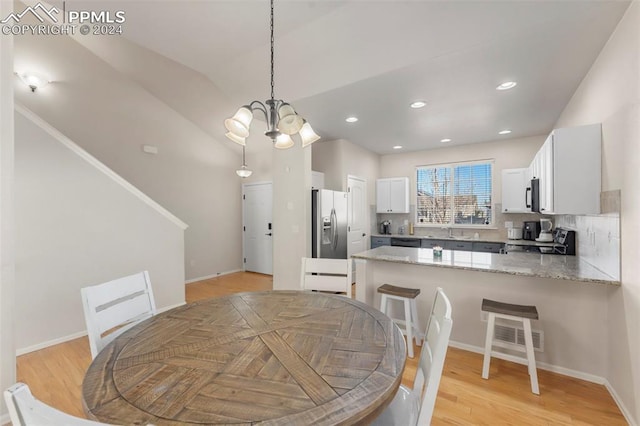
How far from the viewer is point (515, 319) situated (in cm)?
207

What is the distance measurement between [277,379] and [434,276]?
88.3 inches

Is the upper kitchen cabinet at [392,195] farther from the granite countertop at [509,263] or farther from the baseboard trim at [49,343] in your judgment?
the baseboard trim at [49,343]

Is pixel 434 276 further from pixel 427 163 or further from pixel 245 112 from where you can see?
pixel 427 163

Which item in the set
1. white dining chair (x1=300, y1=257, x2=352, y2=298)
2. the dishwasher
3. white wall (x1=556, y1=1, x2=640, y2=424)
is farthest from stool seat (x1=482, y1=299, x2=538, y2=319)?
the dishwasher

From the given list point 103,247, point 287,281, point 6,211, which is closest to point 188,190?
point 103,247

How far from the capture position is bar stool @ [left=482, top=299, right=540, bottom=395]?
2.00m

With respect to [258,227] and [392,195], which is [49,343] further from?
[392,195]

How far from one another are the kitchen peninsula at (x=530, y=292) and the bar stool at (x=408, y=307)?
0.19m

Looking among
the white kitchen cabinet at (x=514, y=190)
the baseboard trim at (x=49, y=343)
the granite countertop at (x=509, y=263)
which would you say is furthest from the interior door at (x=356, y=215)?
the baseboard trim at (x=49, y=343)

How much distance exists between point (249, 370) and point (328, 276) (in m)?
1.26

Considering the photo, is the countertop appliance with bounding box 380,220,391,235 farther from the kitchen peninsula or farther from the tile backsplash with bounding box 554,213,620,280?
the tile backsplash with bounding box 554,213,620,280

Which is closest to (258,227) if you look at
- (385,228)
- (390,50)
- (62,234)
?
(385,228)

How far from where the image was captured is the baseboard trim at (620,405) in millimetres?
1693

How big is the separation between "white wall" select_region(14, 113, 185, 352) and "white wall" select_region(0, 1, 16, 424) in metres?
1.20
